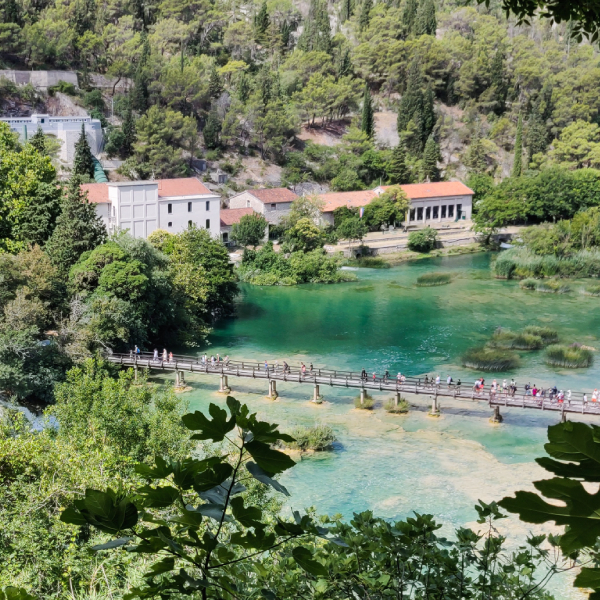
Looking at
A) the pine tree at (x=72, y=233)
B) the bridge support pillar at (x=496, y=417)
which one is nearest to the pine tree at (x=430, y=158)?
the pine tree at (x=72, y=233)

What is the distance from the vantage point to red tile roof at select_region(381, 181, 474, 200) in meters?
58.7

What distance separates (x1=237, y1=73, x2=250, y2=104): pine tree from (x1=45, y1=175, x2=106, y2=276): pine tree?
3578cm

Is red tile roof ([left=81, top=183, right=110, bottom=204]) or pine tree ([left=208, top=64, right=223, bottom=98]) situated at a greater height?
pine tree ([left=208, top=64, right=223, bottom=98])

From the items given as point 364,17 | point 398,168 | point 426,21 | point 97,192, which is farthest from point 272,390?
point 364,17

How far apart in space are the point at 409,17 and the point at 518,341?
56.5 m

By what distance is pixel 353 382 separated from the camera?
26797 millimetres

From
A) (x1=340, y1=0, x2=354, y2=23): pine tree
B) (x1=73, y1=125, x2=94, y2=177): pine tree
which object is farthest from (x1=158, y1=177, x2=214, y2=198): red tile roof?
(x1=340, y1=0, x2=354, y2=23): pine tree

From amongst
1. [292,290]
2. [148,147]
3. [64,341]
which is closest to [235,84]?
[148,147]

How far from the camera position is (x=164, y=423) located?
17.2 m

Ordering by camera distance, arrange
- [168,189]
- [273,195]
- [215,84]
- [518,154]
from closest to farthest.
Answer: [168,189] < [273,195] < [518,154] < [215,84]

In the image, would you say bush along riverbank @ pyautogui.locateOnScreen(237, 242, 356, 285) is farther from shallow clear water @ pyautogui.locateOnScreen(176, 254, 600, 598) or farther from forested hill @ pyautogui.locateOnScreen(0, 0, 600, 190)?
forested hill @ pyautogui.locateOnScreen(0, 0, 600, 190)

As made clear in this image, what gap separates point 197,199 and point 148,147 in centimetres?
1203

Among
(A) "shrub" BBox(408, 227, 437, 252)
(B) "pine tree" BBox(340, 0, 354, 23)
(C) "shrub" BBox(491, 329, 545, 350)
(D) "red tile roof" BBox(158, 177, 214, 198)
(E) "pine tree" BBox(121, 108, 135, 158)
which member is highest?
(B) "pine tree" BBox(340, 0, 354, 23)

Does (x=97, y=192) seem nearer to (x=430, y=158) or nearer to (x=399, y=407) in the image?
(x=399, y=407)
